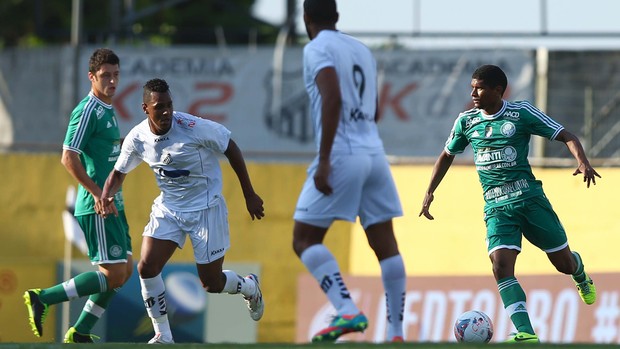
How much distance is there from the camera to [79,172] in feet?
32.4

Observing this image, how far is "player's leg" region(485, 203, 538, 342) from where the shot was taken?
372 inches

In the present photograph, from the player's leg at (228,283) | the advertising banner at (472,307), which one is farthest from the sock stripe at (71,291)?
the advertising banner at (472,307)

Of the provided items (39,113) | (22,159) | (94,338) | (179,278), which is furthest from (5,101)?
(94,338)

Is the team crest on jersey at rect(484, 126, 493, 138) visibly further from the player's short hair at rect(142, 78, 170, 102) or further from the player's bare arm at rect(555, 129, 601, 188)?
the player's short hair at rect(142, 78, 170, 102)

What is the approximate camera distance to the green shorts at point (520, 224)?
968cm

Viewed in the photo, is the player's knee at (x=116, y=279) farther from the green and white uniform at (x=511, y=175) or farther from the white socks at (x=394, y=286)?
the green and white uniform at (x=511, y=175)

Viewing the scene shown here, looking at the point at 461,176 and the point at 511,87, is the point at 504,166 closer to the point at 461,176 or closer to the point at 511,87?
the point at 461,176

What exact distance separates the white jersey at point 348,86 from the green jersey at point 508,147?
2.92 ft

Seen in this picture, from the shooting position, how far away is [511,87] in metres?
20.6

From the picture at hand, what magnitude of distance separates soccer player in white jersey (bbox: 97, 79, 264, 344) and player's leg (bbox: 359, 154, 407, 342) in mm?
832

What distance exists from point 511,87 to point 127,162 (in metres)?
11.8

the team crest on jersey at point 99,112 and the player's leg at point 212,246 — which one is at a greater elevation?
the team crest on jersey at point 99,112

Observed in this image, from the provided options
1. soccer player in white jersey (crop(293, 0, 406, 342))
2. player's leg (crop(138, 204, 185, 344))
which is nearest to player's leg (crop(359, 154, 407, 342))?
soccer player in white jersey (crop(293, 0, 406, 342))

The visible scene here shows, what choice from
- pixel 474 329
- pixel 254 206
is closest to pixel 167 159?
pixel 254 206
